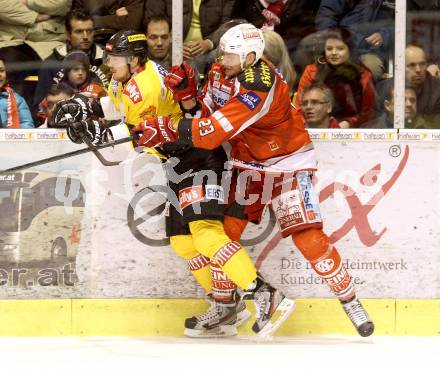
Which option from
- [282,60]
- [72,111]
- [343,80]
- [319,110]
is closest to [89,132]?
[72,111]

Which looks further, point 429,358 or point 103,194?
point 103,194

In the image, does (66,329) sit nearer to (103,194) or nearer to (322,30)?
(103,194)

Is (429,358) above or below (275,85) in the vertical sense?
below

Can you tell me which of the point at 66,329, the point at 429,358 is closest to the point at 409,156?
the point at 429,358

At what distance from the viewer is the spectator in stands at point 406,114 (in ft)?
18.5

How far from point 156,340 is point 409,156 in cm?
153

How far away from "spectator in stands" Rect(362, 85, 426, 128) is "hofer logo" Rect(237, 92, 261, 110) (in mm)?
733

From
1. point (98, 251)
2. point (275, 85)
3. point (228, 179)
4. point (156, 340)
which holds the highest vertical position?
point (275, 85)

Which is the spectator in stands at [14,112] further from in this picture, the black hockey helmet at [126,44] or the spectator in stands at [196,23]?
the spectator in stands at [196,23]

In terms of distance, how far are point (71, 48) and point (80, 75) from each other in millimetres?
141

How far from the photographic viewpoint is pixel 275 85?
524 cm

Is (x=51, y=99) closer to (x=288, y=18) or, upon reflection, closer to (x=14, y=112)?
(x=14, y=112)

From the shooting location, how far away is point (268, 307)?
5.43m

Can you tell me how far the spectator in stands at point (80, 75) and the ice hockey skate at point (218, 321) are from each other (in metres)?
1.18
